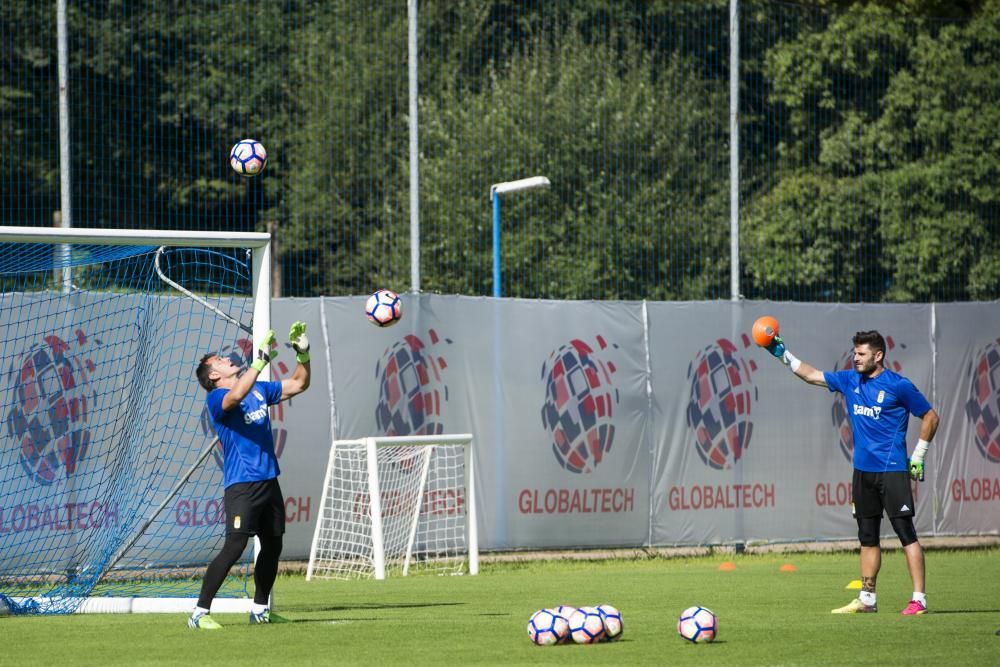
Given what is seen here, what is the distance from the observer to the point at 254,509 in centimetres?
1038

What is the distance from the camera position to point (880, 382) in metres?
11.5

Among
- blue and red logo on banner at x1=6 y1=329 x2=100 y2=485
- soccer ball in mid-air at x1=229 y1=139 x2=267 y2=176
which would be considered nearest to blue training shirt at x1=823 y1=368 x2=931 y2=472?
soccer ball in mid-air at x1=229 y1=139 x2=267 y2=176

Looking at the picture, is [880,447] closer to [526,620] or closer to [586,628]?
[526,620]

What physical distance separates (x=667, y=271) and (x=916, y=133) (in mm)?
5502

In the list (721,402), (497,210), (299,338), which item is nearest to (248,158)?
(299,338)

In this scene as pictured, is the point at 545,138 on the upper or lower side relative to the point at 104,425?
upper

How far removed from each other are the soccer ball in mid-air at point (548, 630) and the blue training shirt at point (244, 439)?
99.0 inches

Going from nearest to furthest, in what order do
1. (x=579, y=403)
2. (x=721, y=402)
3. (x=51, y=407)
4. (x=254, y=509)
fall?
1. (x=254, y=509)
2. (x=51, y=407)
3. (x=579, y=403)
4. (x=721, y=402)

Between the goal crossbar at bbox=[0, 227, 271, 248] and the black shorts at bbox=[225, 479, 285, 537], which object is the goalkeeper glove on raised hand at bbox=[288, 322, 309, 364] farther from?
the goal crossbar at bbox=[0, 227, 271, 248]

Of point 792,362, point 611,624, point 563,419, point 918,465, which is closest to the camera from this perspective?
point 611,624

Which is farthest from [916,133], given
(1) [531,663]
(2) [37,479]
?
(1) [531,663]

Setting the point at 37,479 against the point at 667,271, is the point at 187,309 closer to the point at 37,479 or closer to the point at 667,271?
the point at 37,479

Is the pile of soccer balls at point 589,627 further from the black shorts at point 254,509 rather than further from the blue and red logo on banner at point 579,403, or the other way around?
the blue and red logo on banner at point 579,403

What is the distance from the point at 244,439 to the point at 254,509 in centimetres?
50
